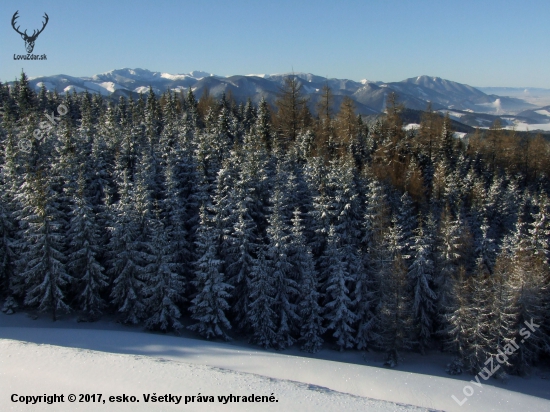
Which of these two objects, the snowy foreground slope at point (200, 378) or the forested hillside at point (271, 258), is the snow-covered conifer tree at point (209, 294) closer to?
the forested hillside at point (271, 258)

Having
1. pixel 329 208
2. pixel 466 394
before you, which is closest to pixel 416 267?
pixel 329 208

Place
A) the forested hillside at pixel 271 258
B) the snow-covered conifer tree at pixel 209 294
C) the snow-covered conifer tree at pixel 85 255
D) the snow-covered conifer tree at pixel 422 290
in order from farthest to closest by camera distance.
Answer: the snow-covered conifer tree at pixel 422 290 < the snow-covered conifer tree at pixel 85 255 < the forested hillside at pixel 271 258 < the snow-covered conifer tree at pixel 209 294

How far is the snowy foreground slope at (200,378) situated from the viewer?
1662cm

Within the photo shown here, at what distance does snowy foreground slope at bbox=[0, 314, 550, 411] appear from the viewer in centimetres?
1662

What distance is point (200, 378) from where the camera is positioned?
61.5 ft

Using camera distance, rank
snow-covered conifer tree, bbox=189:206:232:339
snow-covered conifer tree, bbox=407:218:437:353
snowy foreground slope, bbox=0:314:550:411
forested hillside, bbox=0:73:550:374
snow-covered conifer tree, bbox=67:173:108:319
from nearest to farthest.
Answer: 1. snowy foreground slope, bbox=0:314:550:411
2. snow-covered conifer tree, bbox=189:206:232:339
3. forested hillside, bbox=0:73:550:374
4. snow-covered conifer tree, bbox=67:173:108:319
5. snow-covered conifer tree, bbox=407:218:437:353

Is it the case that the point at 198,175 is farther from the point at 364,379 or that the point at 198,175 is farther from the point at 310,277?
the point at 364,379

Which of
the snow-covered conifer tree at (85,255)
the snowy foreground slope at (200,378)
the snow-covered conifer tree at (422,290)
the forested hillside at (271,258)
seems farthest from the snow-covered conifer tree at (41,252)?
the snow-covered conifer tree at (422,290)

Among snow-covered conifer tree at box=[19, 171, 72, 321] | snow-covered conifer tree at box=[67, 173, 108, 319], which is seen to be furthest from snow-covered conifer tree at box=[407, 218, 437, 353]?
snow-covered conifer tree at box=[19, 171, 72, 321]

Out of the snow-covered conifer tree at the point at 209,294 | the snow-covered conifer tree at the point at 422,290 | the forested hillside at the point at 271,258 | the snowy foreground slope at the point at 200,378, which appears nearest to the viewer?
the snowy foreground slope at the point at 200,378

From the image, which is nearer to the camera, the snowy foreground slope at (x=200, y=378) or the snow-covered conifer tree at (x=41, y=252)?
the snowy foreground slope at (x=200, y=378)

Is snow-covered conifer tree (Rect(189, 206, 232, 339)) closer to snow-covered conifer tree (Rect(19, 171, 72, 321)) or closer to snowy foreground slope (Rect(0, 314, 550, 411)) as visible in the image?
snowy foreground slope (Rect(0, 314, 550, 411))

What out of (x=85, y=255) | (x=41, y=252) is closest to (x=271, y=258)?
(x=85, y=255)

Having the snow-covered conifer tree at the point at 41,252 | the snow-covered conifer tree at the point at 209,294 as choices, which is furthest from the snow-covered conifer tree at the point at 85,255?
the snow-covered conifer tree at the point at 209,294
